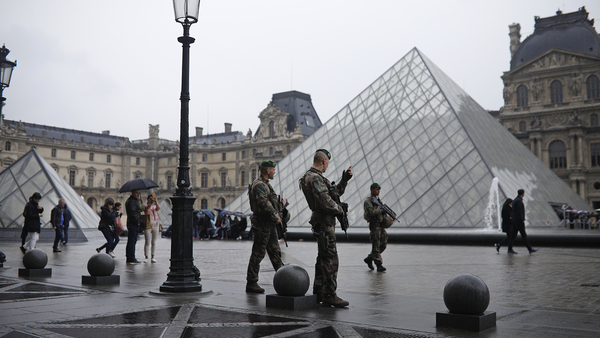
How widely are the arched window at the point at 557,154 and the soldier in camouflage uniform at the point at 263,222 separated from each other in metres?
44.7

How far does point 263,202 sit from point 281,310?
1483 millimetres

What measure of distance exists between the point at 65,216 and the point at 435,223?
1158 cm

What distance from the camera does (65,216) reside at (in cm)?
1464

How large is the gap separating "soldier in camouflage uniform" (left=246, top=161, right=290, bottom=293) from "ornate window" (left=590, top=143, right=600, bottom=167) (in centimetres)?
4522

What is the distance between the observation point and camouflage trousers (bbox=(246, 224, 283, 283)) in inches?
231

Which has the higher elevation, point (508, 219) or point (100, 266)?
point (508, 219)

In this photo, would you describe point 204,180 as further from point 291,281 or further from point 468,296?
point 468,296

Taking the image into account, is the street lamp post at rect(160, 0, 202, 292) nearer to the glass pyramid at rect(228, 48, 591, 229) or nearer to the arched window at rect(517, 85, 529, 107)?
the glass pyramid at rect(228, 48, 591, 229)

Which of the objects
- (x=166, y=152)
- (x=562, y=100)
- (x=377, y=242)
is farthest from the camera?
(x=166, y=152)

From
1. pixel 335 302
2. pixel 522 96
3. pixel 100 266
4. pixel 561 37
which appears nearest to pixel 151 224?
pixel 100 266

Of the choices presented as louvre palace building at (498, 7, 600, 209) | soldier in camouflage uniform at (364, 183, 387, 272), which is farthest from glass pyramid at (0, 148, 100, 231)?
louvre palace building at (498, 7, 600, 209)

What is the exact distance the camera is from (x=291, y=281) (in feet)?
15.7

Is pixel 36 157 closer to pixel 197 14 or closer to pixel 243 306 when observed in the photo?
pixel 197 14

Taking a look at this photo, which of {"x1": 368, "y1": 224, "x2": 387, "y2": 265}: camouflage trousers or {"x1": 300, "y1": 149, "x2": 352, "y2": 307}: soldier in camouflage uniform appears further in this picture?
{"x1": 368, "y1": 224, "x2": 387, "y2": 265}: camouflage trousers
